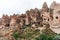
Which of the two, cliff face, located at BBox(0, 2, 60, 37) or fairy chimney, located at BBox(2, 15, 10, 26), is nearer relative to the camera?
cliff face, located at BBox(0, 2, 60, 37)

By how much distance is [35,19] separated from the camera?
687 inches

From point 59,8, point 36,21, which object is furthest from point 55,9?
point 36,21

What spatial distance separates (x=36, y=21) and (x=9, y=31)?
1.95 m

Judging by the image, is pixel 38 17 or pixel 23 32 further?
pixel 38 17

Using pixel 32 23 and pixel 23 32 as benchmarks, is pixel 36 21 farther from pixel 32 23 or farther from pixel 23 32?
pixel 23 32

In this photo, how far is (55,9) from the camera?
55.7 feet

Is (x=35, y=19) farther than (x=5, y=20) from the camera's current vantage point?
No

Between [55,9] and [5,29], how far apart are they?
316 centimetres

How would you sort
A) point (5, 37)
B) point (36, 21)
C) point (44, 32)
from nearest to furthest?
1. point (44, 32)
2. point (5, 37)
3. point (36, 21)

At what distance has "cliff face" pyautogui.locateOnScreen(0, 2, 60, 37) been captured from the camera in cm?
1653

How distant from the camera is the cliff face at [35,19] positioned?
54.2ft

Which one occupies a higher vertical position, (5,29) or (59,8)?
(59,8)

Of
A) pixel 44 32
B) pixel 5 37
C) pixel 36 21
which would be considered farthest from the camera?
pixel 36 21

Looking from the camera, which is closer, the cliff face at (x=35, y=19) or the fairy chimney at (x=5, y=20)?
the cliff face at (x=35, y=19)
